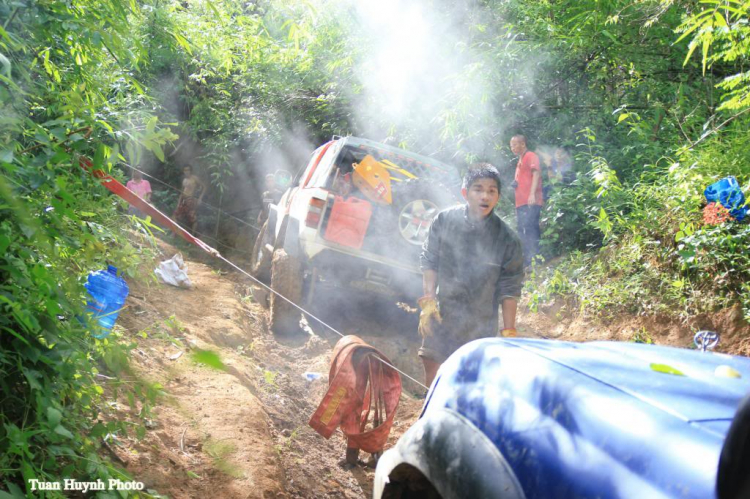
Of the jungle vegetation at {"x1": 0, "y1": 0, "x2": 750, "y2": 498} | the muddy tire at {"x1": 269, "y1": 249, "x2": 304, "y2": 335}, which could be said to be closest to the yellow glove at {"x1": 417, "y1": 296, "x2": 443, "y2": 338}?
the jungle vegetation at {"x1": 0, "y1": 0, "x2": 750, "y2": 498}

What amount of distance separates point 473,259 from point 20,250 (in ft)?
9.32

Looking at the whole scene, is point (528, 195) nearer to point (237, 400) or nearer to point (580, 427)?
point (237, 400)

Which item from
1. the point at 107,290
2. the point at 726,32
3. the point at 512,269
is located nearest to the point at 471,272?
the point at 512,269

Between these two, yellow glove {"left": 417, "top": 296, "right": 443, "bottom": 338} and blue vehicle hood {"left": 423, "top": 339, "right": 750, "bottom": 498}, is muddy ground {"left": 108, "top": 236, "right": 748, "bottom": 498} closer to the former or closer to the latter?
blue vehicle hood {"left": 423, "top": 339, "right": 750, "bottom": 498}

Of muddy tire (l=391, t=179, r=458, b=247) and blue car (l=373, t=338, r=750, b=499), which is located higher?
muddy tire (l=391, t=179, r=458, b=247)

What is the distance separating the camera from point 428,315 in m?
4.22

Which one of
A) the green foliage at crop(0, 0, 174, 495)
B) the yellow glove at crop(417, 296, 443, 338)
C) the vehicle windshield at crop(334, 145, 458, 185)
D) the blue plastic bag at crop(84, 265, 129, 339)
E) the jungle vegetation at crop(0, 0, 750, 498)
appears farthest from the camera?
the vehicle windshield at crop(334, 145, 458, 185)

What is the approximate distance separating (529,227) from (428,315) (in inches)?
176

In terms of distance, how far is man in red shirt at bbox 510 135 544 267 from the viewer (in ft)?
25.9

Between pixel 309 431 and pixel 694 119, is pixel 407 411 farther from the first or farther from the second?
pixel 694 119

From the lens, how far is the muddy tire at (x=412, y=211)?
683cm

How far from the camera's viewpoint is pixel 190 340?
5.46 meters

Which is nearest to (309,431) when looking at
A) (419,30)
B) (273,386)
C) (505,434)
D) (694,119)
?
(273,386)

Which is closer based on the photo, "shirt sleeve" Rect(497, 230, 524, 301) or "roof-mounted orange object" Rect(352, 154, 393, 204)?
"shirt sleeve" Rect(497, 230, 524, 301)
